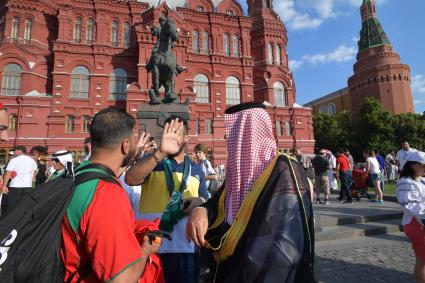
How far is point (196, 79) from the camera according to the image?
30219mm

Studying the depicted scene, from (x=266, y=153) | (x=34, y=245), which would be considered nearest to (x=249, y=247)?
(x=266, y=153)

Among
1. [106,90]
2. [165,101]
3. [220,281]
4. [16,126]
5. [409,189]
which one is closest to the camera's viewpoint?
[220,281]

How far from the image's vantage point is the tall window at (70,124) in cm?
2580

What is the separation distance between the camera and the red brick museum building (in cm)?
2544

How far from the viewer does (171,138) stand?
2.24 meters

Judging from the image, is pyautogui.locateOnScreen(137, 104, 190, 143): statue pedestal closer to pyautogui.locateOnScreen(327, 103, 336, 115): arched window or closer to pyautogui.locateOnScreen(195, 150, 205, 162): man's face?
pyautogui.locateOnScreen(195, 150, 205, 162): man's face

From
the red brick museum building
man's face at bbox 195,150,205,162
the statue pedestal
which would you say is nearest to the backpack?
man's face at bbox 195,150,205,162

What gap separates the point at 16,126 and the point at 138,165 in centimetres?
2762

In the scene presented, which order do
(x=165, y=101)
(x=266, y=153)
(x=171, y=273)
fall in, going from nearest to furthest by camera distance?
(x=266, y=153) → (x=171, y=273) → (x=165, y=101)

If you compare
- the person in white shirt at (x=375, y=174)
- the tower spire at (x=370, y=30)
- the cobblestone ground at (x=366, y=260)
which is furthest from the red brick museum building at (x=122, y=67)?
the tower spire at (x=370, y=30)

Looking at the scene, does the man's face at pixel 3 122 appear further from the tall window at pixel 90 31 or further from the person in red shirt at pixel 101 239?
the tall window at pixel 90 31

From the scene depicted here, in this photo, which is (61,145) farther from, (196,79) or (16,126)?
(196,79)

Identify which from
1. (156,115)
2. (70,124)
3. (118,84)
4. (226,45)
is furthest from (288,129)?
(156,115)

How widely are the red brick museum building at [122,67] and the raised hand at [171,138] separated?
78.7 ft
